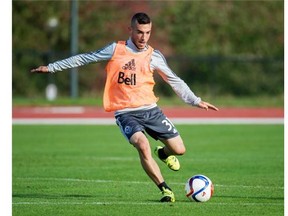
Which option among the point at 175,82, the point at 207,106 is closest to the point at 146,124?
the point at 175,82

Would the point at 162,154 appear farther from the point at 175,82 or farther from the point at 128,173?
the point at 128,173

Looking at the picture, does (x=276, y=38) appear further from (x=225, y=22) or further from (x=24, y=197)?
(x=24, y=197)

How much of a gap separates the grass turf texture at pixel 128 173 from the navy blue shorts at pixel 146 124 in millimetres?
868

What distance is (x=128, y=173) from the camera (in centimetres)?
1508

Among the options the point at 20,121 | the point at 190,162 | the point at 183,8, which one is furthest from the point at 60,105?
the point at 190,162

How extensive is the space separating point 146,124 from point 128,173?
374 cm

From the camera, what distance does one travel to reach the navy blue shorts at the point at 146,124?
11.2 m

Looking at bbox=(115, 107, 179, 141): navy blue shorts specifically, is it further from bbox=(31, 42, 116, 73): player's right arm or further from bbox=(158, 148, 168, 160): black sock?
bbox=(31, 42, 116, 73): player's right arm

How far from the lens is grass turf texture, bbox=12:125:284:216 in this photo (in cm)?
1075

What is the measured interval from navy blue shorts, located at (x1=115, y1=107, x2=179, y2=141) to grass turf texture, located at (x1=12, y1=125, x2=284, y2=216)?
0.87 meters

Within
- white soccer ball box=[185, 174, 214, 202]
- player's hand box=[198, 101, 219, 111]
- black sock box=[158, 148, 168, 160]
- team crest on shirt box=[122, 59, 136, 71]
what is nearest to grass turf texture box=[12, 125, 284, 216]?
white soccer ball box=[185, 174, 214, 202]

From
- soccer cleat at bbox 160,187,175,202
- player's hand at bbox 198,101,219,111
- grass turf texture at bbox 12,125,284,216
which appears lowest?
grass turf texture at bbox 12,125,284,216
